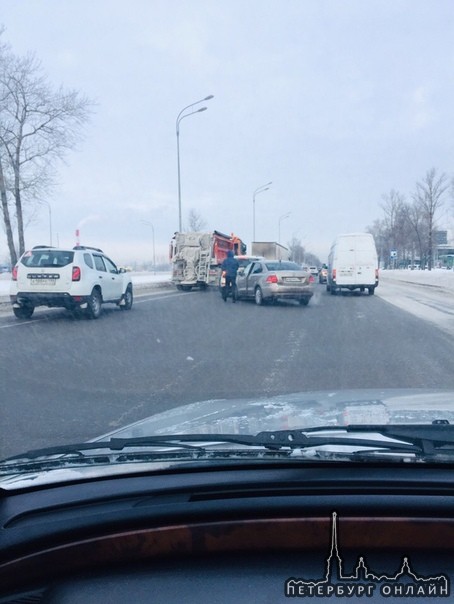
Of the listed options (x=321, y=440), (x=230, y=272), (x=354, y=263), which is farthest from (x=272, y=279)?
(x=321, y=440)

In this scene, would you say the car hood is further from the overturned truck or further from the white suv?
the overturned truck

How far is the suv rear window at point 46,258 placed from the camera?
16.4 m

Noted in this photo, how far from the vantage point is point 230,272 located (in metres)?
23.3

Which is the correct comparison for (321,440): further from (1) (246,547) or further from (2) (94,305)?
(2) (94,305)

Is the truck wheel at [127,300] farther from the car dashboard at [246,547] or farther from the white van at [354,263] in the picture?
the car dashboard at [246,547]

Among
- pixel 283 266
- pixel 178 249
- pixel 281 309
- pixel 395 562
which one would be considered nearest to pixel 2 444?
pixel 395 562

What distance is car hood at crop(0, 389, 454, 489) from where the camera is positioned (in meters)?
2.19

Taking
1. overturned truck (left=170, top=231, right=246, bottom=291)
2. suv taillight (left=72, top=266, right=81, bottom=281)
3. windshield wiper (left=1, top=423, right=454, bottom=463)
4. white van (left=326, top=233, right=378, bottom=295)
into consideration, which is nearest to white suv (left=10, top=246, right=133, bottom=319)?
suv taillight (left=72, top=266, right=81, bottom=281)

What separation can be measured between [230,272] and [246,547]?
849 inches

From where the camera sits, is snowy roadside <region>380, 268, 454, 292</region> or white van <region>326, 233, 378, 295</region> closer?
white van <region>326, 233, 378, 295</region>

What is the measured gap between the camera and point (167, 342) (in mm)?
12539

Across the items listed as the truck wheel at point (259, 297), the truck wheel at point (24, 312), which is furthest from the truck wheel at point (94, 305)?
the truck wheel at point (259, 297)

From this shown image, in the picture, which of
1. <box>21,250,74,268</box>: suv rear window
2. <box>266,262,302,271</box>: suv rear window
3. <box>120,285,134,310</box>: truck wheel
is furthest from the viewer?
<box>266,262,302,271</box>: suv rear window

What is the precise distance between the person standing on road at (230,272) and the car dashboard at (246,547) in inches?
832
